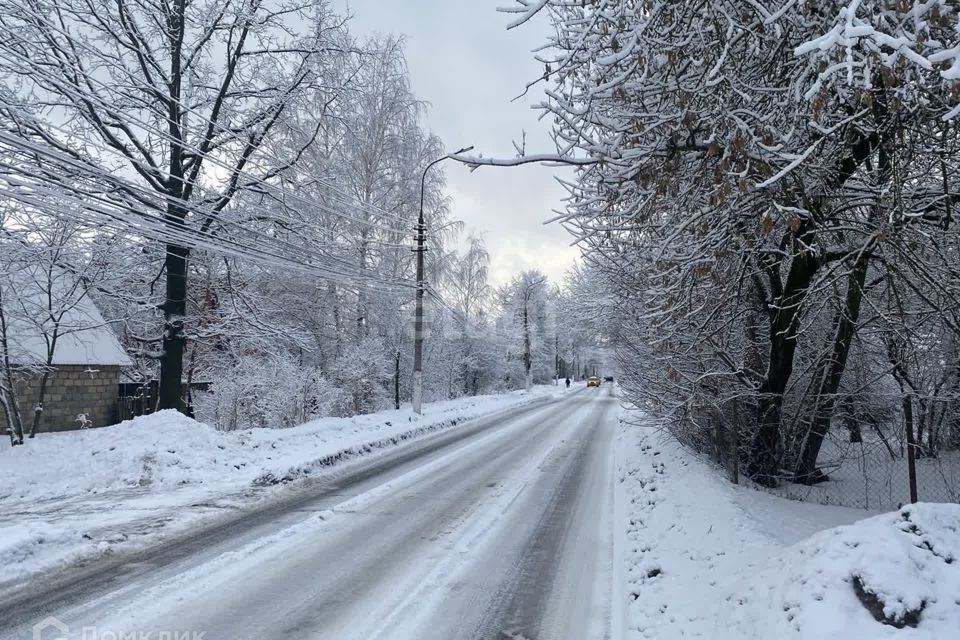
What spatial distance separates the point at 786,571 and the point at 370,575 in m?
3.56

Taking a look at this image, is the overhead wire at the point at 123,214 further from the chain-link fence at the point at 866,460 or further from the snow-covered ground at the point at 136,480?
the chain-link fence at the point at 866,460

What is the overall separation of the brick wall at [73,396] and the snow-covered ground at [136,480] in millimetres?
7535

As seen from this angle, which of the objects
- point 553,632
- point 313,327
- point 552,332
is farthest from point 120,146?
point 552,332

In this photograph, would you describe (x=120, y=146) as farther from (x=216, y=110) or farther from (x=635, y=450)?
(x=635, y=450)

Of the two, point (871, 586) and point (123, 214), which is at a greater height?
point (123, 214)

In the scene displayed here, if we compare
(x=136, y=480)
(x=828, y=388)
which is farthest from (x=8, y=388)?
(x=828, y=388)

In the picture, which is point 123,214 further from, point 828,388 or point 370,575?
point 828,388

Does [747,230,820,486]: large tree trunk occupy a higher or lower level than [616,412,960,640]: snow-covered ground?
higher

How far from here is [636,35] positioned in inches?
139

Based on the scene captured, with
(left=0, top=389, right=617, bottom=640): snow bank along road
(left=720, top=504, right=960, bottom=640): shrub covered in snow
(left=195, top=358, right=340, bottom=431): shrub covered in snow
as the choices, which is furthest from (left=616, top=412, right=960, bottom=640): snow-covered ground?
(left=195, top=358, right=340, bottom=431): shrub covered in snow

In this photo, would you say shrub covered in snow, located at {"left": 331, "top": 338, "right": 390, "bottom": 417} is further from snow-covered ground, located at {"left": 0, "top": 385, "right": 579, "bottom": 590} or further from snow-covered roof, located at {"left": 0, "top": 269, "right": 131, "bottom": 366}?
snow-covered roof, located at {"left": 0, "top": 269, "right": 131, "bottom": 366}

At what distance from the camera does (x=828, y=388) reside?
7.23 m

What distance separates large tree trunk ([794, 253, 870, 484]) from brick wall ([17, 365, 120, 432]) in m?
20.4

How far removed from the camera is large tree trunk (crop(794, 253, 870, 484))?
6.43 metres
